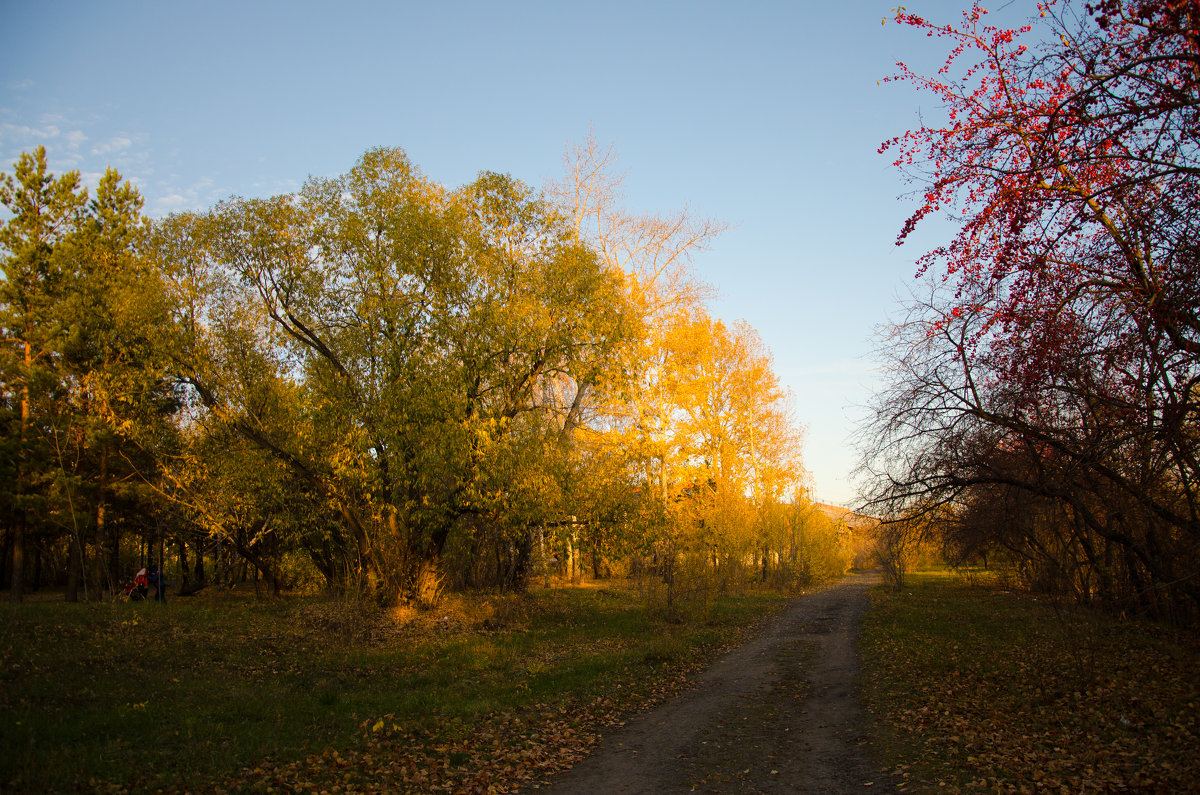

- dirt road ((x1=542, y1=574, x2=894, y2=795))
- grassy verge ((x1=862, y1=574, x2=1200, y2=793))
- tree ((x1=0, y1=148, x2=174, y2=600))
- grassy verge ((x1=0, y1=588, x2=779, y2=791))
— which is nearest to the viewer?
grassy verge ((x1=862, y1=574, x2=1200, y2=793))

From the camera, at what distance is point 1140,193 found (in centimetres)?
704

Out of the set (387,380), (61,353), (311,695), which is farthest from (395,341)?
(61,353)

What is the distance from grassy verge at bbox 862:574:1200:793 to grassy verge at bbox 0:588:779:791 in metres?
3.94

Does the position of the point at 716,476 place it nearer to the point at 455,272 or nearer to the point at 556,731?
the point at 455,272

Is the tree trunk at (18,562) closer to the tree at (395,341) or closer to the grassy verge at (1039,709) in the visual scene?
the tree at (395,341)

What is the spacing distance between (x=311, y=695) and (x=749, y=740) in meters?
6.34

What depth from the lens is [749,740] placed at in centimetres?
831

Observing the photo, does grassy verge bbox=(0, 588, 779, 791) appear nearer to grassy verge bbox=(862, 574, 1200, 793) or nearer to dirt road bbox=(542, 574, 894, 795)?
dirt road bbox=(542, 574, 894, 795)

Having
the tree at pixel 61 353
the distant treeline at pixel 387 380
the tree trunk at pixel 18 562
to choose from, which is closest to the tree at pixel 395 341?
the distant treeline at pixel 387 380

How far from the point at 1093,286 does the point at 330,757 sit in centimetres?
1047

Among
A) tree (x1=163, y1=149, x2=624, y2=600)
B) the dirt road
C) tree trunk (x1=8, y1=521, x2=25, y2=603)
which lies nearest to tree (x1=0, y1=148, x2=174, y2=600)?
tree trunk (x1=8, y1=521, x2=25, y2=603)

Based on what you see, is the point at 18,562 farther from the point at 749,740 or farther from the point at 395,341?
the point at 749,740

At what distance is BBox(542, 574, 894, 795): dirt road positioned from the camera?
6.84 m

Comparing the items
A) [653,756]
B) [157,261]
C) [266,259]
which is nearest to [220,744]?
[653,756]
